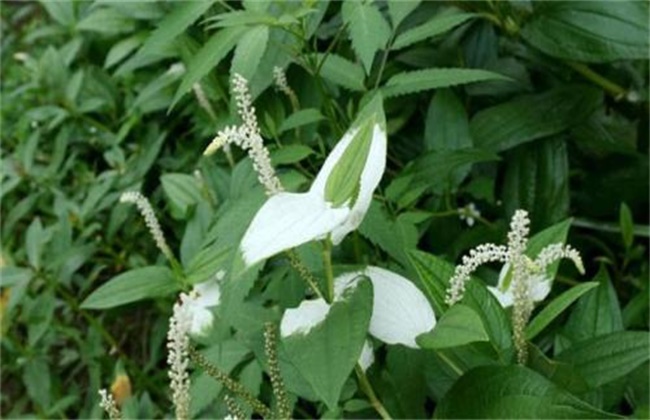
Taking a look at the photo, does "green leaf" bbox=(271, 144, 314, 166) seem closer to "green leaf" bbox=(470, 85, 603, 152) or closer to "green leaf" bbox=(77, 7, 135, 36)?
"green leaf" bbox=(470, 85, 603, 152)

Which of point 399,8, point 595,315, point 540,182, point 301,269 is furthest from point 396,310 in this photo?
point 540,182

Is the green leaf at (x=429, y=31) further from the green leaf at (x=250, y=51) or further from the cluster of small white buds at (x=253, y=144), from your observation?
the cluster of small white buds at (x=253, y=144)

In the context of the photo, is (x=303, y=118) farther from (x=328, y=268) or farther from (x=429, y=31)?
(x=328, y=268)

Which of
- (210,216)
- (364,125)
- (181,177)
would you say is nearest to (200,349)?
(210,216)

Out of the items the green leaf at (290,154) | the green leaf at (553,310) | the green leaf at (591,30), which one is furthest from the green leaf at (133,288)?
the green leaf at (591,30)

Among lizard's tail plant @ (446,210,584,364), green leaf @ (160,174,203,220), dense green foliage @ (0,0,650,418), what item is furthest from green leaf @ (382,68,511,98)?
green leaf @ (160,174,203,220)

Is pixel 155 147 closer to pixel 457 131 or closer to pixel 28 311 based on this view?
pixel 28 311

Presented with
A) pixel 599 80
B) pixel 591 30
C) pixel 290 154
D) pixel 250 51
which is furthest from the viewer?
pixel 599 80
